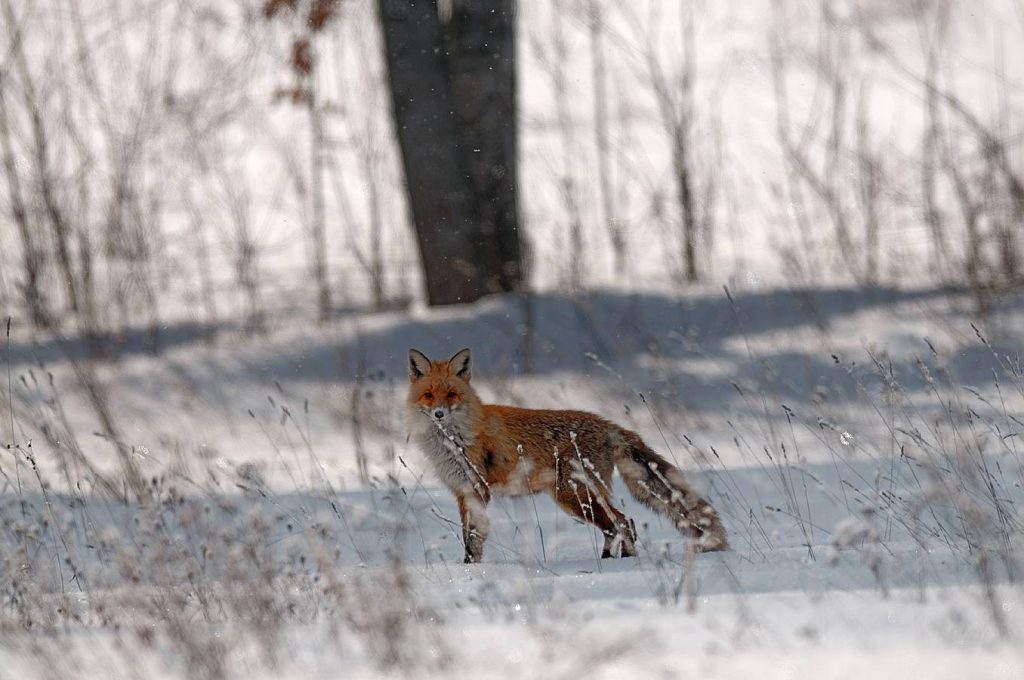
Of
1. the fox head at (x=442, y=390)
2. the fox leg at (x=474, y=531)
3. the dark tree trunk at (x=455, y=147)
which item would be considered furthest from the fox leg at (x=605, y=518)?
the dark tree trunk at (x=455, y=147)

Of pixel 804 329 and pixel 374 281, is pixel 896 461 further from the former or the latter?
pixel 374 281

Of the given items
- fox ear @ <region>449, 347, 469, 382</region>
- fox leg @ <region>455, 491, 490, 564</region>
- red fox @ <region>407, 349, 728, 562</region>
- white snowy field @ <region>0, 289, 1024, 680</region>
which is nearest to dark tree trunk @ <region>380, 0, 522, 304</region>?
A: white snowy field @ <region>0, 289, 1024, 680</region>

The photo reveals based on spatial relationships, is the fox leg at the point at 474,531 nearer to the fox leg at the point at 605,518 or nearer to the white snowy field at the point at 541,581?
→ the white snowy field at the point at 541,581

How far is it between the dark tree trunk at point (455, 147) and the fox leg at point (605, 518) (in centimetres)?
707

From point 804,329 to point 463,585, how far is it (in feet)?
→ 25.8

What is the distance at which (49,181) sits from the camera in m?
14.6

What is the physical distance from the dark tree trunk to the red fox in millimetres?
6449

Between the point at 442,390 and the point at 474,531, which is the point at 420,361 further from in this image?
the point at 474,531

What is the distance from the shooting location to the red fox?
5.28 m

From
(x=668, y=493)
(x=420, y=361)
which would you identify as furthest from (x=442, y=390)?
(x=668, y=493)

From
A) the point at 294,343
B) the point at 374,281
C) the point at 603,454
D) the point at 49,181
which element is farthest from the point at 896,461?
the point at 49,181

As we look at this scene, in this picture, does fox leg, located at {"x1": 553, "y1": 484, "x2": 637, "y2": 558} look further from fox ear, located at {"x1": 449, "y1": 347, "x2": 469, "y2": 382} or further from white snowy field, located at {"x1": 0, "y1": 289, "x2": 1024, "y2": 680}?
fox ear, located at {"x1": 449, "y1": 347, "x2": 469, "y2": 382}

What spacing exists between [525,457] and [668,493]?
0.72 metres

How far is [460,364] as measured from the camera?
6215 millimetres
